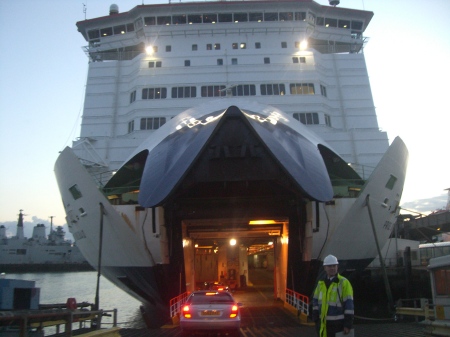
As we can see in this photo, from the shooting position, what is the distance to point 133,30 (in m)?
27.1

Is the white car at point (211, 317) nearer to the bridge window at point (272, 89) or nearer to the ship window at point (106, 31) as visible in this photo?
the bridge window at point (272, 89)

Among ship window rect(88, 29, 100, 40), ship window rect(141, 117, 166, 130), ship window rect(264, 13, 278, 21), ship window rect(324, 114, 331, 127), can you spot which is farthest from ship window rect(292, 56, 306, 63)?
ship window rect(88, 29, 100, 40)

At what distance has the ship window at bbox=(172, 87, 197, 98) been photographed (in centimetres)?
2252

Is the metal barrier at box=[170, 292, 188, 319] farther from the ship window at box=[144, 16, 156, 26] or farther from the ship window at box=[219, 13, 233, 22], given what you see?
the ship window at box=[219, 13, 233, 22]

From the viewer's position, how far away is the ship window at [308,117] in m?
21.8

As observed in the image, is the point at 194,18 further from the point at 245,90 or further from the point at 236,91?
the point at 245,90

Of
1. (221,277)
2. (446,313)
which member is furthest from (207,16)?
(446,313)

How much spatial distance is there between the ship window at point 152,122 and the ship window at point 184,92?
1638 mm

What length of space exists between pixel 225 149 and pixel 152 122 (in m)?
11.0

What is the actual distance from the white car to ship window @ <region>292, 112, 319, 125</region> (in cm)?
1402

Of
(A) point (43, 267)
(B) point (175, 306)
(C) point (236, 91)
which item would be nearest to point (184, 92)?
(C) point (236, 91)

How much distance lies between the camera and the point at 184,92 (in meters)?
22.6

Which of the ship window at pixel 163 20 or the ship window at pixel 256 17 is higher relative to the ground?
the ship window at pixel 256 17

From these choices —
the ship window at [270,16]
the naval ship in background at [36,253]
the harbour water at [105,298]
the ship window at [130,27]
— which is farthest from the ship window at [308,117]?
the naval ship in background at [36,253]
